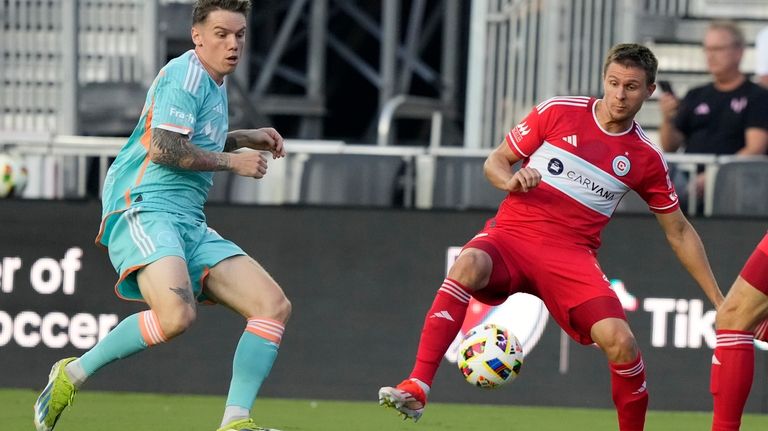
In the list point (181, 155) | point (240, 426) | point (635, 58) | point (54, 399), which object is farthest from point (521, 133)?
point (54, 399)

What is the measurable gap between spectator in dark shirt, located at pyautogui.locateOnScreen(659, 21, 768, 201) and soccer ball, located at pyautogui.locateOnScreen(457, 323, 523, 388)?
407cm

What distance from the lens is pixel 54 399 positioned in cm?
739

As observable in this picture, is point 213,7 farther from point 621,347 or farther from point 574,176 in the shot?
point 621,347

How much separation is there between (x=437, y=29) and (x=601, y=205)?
13.9 metres

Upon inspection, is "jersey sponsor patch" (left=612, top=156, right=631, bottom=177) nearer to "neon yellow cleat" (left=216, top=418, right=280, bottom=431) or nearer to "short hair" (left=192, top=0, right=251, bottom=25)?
"short hair" (left=192, top=0, right=251, bottom=25)

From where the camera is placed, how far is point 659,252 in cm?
1039

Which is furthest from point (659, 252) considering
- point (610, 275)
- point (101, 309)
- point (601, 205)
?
point (101, 309)

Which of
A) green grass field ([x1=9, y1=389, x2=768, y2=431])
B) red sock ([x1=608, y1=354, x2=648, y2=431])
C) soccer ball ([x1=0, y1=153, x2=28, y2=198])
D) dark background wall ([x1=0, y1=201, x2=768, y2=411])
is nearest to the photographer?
red sock ([x1=608, y1=354, x2=648, y2=431])

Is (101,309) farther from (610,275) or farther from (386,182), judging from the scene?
(610,275)

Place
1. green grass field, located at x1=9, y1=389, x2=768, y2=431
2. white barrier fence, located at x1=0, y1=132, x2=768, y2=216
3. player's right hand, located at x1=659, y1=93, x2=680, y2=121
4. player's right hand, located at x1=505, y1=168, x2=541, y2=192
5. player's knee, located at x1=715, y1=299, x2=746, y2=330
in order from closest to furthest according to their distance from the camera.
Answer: player's right hand, located at x1=505, y1=168, x2=541, y2=192, player's knee, located at x1=715, y1=299, x2=746, y2=330, green grass field, located at x1=9, y1=389, x2=768, y2=431, white barrier fence, located at x1=0, y1=132, x2=768, y2=216, player's right hand, located at x1=659, y1=93, x2=680, y2=121

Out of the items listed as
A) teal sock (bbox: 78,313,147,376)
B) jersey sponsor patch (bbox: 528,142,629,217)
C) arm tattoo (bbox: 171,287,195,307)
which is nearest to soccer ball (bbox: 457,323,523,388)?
jersey sponsor patch (bbox: 528,142,629,217)

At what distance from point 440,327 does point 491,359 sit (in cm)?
36

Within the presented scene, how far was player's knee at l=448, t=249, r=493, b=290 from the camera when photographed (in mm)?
7590

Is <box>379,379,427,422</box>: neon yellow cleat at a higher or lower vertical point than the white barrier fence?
lower
